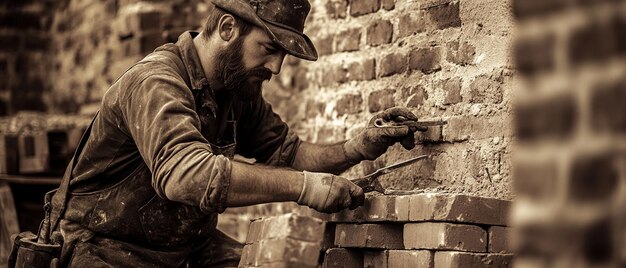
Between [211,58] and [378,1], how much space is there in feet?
3.55

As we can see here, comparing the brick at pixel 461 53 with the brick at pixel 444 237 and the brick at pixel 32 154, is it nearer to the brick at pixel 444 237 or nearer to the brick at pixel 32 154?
the brick at pixel 444 237

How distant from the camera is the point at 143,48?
6.83 m

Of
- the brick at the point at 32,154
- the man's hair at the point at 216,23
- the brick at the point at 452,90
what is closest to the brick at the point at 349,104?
the brick at the point at 452,90

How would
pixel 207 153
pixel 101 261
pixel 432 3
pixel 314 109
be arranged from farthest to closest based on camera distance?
pixel 314 109 < pixel 432 3 < pixel 101 261 < pixel 207 153

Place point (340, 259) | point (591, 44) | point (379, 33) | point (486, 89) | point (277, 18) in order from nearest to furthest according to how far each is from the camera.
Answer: point (591, 44) < point (340, 259) < point (277, 18) < point (486, 89) < point (379, 33)

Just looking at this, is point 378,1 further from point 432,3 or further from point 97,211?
point 97,211

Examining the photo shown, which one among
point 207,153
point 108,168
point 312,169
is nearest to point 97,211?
point 108,168

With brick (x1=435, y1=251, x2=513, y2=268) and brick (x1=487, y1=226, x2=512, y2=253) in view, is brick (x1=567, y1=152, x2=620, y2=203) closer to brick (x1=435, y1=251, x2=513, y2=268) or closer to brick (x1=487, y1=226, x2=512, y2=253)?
brick (x1=435, y1=251, x2=513, y2=268)

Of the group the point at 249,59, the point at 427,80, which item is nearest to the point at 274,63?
the point at 249,59

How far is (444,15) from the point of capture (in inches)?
179

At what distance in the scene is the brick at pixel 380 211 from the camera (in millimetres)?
3885

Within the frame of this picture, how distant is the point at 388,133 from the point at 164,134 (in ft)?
3.41

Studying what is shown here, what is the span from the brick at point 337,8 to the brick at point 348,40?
10 cm

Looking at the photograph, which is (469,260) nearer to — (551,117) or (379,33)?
(379,33)
